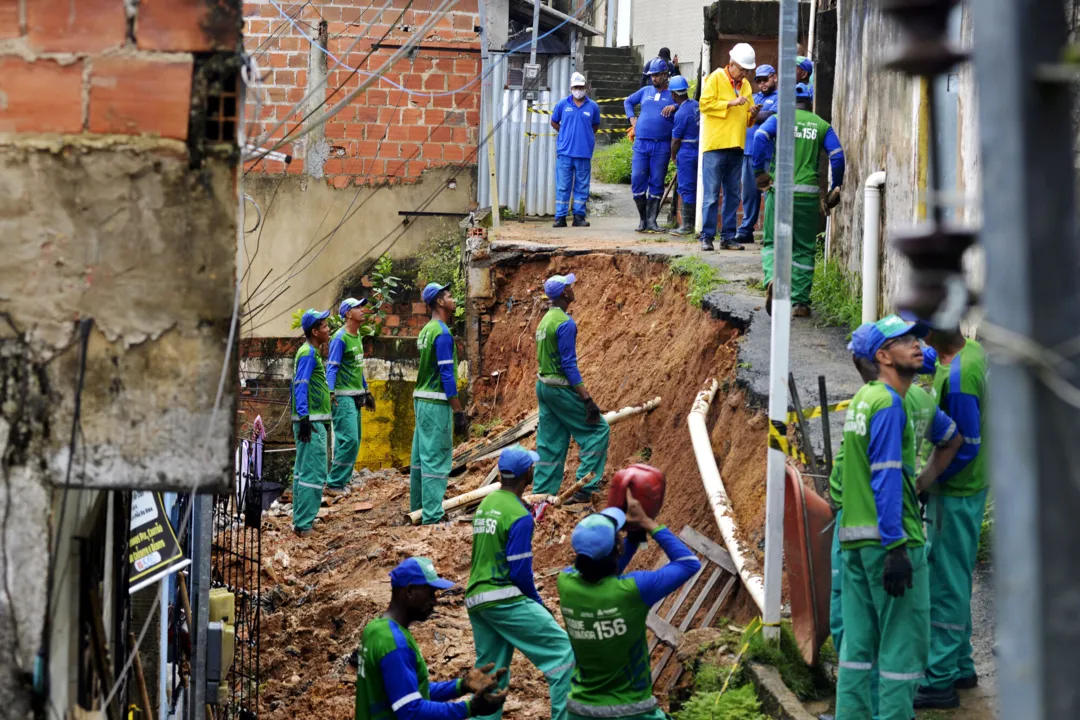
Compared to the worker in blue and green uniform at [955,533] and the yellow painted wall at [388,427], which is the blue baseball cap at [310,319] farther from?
the worker in blue and green uniform at [955,533]

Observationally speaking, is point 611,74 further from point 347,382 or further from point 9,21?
point 9,21

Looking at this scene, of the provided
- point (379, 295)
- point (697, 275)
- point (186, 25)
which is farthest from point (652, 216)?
point (186, 25)

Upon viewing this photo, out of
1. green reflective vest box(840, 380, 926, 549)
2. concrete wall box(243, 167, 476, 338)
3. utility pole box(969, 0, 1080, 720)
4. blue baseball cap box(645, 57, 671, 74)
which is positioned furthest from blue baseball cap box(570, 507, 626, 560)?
concrete wall box(243, 167, 476, 338)

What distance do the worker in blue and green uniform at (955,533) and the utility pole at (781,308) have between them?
92 centimetres

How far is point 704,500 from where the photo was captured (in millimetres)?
9758

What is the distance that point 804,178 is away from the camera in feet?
35.8

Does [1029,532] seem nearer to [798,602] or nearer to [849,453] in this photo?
[849,453]

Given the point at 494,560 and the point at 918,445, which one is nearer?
the point at 918,445

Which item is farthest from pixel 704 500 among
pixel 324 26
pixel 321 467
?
pixel 324 26

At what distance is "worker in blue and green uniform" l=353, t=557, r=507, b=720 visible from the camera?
240 inches

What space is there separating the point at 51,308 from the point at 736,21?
15.1 metres

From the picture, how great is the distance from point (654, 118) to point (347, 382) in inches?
211

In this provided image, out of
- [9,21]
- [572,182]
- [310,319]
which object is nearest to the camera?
[9,21]

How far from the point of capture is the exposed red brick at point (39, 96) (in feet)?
12.7
